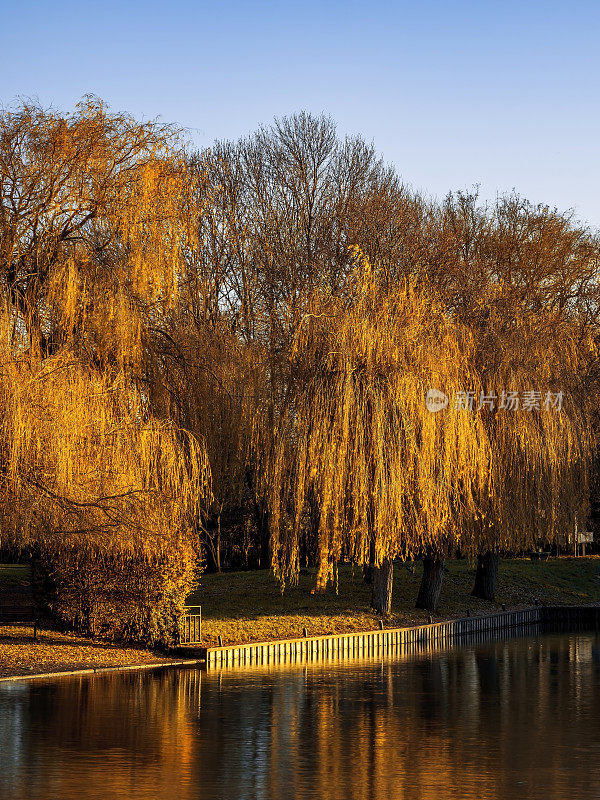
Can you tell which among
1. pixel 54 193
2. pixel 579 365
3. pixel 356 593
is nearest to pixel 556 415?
pixel 579 365

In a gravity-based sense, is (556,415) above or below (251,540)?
above

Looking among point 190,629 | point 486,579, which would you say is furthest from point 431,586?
point 190,629

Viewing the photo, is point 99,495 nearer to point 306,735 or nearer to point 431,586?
point 306,735

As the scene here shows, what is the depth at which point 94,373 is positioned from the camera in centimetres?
Result: 2006

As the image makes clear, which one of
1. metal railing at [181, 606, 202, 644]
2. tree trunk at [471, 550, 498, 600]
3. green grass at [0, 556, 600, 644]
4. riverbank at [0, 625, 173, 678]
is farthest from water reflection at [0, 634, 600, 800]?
tree trunk at [471, 550, 498, 600]

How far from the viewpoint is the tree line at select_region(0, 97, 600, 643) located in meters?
19.5

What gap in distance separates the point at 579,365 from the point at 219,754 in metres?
22.1

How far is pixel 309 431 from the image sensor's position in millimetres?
24719

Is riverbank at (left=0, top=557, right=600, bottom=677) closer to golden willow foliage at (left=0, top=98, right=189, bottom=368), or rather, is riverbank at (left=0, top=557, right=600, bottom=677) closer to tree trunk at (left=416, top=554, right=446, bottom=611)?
tree trunk at (left=416, top=554, right=446, bottom=611)

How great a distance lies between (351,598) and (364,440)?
7.29 m

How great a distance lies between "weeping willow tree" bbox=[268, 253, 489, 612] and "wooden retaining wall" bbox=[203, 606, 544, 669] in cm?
150

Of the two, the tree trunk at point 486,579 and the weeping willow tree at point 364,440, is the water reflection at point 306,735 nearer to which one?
the weeping willow tree at point 364,440

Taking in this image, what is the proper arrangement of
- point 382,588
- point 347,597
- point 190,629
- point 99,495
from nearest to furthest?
point 99,495 < point 190,629 < point 382,588 < point 347,597

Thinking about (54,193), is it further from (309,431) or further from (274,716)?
(274,716)
